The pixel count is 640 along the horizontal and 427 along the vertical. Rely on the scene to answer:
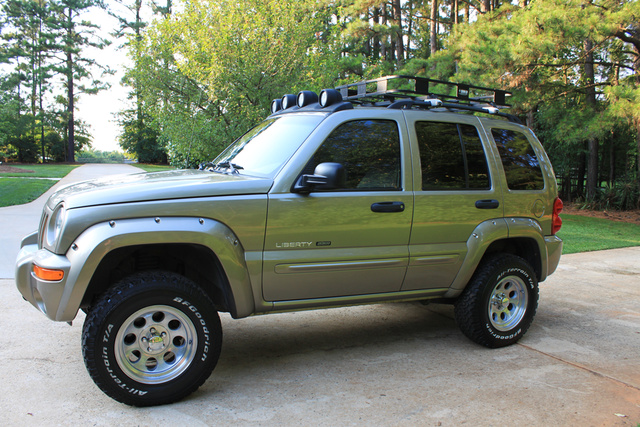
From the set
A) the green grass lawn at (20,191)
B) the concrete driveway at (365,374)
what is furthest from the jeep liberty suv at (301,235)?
→ the green grass lawn at (20,191)

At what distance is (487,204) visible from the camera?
4.43 meters

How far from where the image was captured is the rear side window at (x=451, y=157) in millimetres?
4246

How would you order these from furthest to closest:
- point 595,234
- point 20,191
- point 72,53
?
point 72,53, point 20,191, point 595,234

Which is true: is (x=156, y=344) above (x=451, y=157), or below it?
below

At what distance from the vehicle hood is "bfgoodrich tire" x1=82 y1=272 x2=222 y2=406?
0.50 m

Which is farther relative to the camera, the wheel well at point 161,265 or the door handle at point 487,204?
the door handle at point 487,204

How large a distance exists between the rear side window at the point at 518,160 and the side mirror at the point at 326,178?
73.4 inches

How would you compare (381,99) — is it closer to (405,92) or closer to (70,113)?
(405,92)

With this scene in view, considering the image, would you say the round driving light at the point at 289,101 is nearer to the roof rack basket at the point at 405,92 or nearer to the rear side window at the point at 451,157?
the roof rack basket at the point at 405,92

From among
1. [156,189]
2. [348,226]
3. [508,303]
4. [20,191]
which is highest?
[156,189]

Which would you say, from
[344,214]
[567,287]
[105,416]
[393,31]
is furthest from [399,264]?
[393,31]

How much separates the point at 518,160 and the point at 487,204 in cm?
66

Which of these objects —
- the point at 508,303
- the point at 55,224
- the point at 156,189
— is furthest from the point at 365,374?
the point at 55,224

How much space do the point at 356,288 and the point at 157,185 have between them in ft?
5.31
